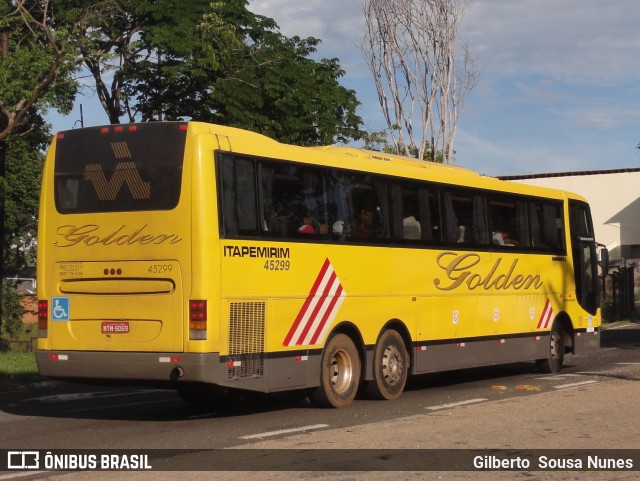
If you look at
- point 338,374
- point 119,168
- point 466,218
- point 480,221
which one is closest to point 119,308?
point 119,168

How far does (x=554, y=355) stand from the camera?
20781mm

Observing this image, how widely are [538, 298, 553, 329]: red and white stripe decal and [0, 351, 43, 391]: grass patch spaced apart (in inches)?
345

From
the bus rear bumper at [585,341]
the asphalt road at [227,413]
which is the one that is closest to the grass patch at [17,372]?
the asphalt road at [227,413]

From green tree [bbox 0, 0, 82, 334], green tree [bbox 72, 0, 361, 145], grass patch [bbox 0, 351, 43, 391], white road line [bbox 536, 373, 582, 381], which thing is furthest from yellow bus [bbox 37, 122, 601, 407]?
green tree [bbox 72, 0, 361, 145]

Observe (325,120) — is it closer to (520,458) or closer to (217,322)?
(217,322)

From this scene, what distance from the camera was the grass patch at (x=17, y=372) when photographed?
59.7 feet

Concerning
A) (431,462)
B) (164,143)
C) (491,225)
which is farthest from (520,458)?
(491,225)

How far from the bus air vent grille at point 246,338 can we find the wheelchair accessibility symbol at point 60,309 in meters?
2.05

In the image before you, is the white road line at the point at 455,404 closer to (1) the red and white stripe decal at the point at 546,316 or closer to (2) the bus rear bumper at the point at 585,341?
(1) the red and white stripe decal at the point at 546,316

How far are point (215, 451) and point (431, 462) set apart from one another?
85.0 inches

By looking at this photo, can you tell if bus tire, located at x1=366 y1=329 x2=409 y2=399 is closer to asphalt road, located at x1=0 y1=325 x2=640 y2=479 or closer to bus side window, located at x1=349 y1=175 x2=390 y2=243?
asphalt road, located at x1=0 y1=325 x2=640 y2=479

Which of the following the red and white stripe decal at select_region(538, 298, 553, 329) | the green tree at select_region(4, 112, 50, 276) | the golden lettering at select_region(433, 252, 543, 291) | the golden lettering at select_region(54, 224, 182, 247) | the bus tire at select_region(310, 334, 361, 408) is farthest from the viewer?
the green tree at select_region(4, 112, 50, 276)

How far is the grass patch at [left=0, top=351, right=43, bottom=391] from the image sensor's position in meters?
18.2

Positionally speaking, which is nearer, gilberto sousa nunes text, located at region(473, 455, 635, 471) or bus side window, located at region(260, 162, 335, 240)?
gilberto sousa nunes text, located at region(473, 455, 635, 471)
